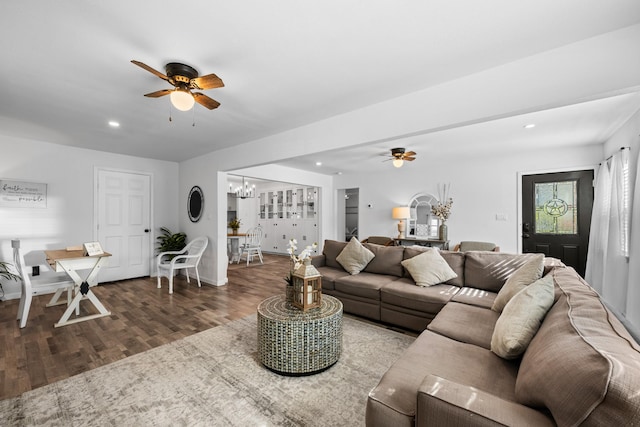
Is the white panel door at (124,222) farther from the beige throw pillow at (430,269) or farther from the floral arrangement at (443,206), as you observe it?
the floral arrangement at (443,206)

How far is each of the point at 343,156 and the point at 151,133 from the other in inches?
121

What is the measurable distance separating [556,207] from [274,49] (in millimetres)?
5155

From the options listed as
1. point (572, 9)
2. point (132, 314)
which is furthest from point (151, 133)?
point (572, 9)

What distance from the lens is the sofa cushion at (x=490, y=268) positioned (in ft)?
9.57

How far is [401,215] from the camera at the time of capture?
600 cm

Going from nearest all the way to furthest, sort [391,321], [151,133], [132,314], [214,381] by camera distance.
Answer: [214,381] → [391,321] → [132,314] → [151,133]

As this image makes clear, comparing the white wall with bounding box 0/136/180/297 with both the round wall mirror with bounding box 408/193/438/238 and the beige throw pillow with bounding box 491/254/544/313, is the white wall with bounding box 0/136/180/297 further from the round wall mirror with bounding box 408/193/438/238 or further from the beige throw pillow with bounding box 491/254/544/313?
the beige throw pillow with bounding box 491/254/544/313

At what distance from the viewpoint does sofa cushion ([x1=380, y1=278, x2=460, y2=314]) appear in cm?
269

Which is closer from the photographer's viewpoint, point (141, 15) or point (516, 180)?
point (141, 15)

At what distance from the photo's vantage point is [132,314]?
132 inches

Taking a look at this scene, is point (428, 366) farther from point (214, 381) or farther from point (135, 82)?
point (135, 82)

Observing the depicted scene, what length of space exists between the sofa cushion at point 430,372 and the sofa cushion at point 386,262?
1.72m

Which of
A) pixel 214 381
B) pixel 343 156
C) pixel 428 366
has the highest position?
pixel 343 156

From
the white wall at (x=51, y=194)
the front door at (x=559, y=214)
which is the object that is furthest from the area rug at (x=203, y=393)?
the front door at (x=559, y=214)
